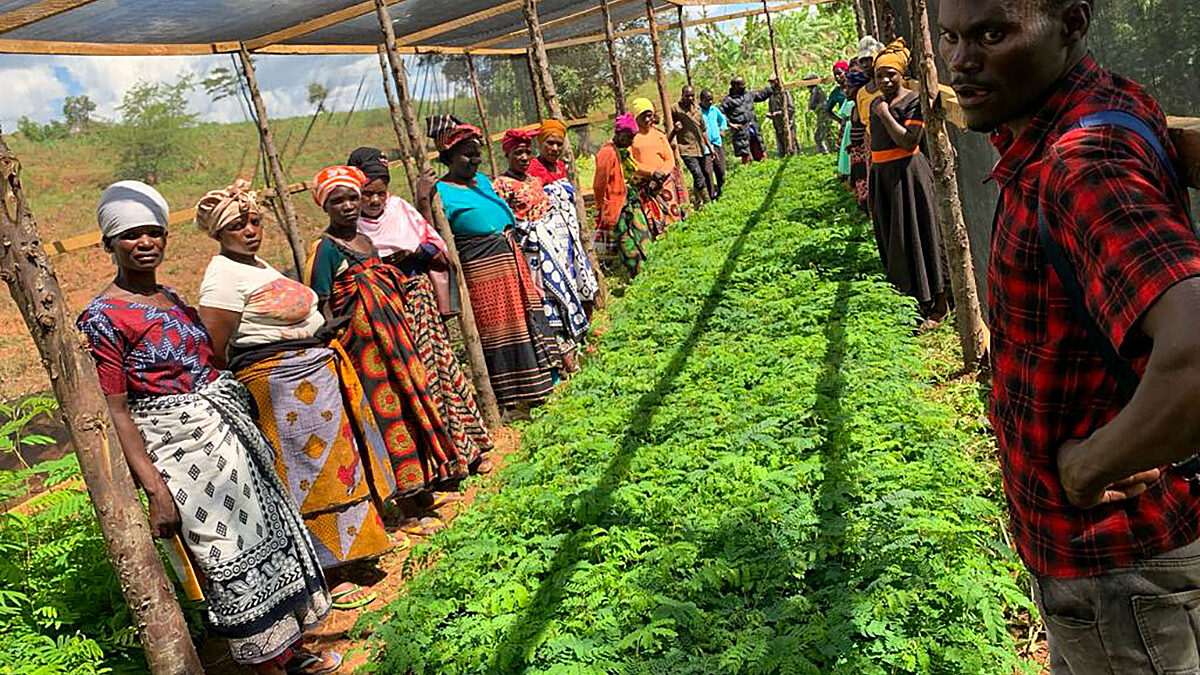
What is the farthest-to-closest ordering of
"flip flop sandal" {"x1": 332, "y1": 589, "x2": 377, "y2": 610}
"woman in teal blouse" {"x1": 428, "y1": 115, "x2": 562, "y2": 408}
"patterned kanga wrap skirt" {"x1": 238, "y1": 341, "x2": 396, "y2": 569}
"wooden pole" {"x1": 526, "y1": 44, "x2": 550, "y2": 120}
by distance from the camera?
"wooden pole" {"x1": 526, "y1": 44, "x2": 550, "y2": 120} → "woman in teal blouse" {"x1": 428, "y1": 115, "x2": 562, "y2": 408} → "flip flop sandal" {"x1": 332, "y1": 589, "x2": 377, "y2": 610} → "patterned kanga wrap skirt" {"x1": 238, "y1": 341, "x2": 396, "y2": 569}

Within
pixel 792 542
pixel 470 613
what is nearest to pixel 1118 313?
pixel 792 542

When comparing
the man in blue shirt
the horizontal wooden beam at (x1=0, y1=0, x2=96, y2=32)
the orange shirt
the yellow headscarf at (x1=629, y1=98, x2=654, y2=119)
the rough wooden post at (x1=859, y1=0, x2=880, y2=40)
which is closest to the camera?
the horizontal wooden beam at (x1=0, y1=0, x2=96, y2=32)

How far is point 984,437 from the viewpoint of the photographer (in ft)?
15.0

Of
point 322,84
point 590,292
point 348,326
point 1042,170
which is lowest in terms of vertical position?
point 590,292

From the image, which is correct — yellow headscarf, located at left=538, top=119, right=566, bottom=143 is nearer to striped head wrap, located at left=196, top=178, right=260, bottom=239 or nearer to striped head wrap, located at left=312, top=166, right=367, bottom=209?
striped head wrap, located at left=312, top=166, right=367, bottom=209

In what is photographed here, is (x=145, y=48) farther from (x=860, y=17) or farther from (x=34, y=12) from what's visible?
(x=860, y=17)

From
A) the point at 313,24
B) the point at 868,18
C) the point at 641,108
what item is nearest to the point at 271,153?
the point at 313,24

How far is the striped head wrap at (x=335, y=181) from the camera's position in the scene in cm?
495

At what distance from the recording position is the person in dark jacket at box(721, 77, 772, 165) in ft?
58.4

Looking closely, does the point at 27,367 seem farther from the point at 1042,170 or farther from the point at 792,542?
the point at 1042,170

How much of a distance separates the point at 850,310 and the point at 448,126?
3.27 metres

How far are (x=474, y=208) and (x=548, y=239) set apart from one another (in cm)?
121

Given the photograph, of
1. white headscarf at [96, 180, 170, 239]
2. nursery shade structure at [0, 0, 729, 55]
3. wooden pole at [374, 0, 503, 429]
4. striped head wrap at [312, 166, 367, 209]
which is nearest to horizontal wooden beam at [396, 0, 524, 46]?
nursery shade structure at [0, 0, 729, 55]

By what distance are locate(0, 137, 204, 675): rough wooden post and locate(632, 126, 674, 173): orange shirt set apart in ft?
29.8
